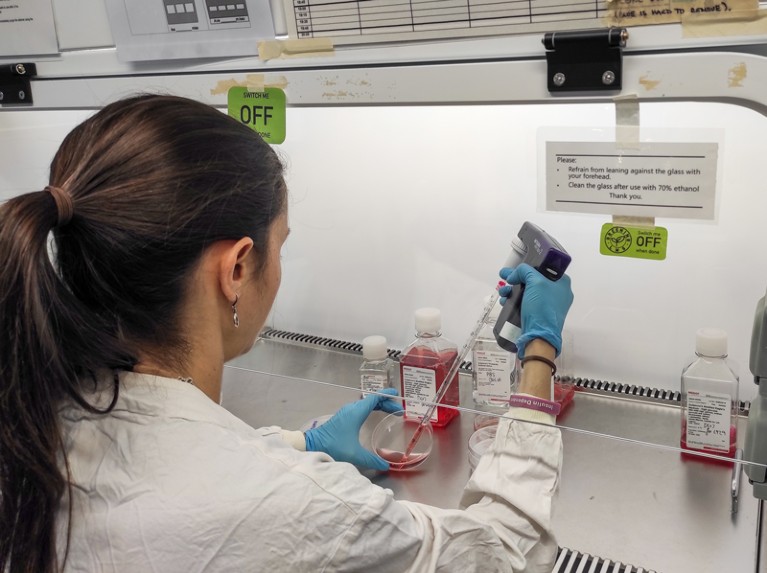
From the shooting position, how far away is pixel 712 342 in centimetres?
122

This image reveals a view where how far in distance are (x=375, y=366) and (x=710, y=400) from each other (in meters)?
0.61

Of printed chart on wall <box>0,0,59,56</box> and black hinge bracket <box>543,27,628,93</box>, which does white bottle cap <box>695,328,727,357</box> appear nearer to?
black hinge bracket <box>543,27,628,93</box>

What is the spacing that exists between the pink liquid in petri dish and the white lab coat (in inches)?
17.3

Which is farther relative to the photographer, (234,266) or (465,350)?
(465,350)

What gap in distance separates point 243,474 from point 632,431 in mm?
702

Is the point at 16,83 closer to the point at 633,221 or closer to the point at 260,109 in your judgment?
the point at 260,109

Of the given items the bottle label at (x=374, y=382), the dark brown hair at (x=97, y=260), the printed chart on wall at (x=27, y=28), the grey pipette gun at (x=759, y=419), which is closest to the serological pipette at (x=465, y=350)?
the bottle label at (x=374, y=382)

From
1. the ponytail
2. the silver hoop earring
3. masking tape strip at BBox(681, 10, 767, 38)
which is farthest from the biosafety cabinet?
the ponytail

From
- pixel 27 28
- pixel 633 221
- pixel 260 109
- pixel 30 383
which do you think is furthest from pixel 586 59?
pixel 27 28

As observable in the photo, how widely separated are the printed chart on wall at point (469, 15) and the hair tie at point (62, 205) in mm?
456

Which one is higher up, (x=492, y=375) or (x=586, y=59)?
(x=586, y=59)

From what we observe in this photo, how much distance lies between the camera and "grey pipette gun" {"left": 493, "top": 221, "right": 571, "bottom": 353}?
4.02 ft

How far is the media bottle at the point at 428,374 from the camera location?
1418mm

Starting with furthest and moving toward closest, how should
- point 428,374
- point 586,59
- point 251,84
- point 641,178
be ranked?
point 428,374
point 251,84
point 641,178
point 586,59
